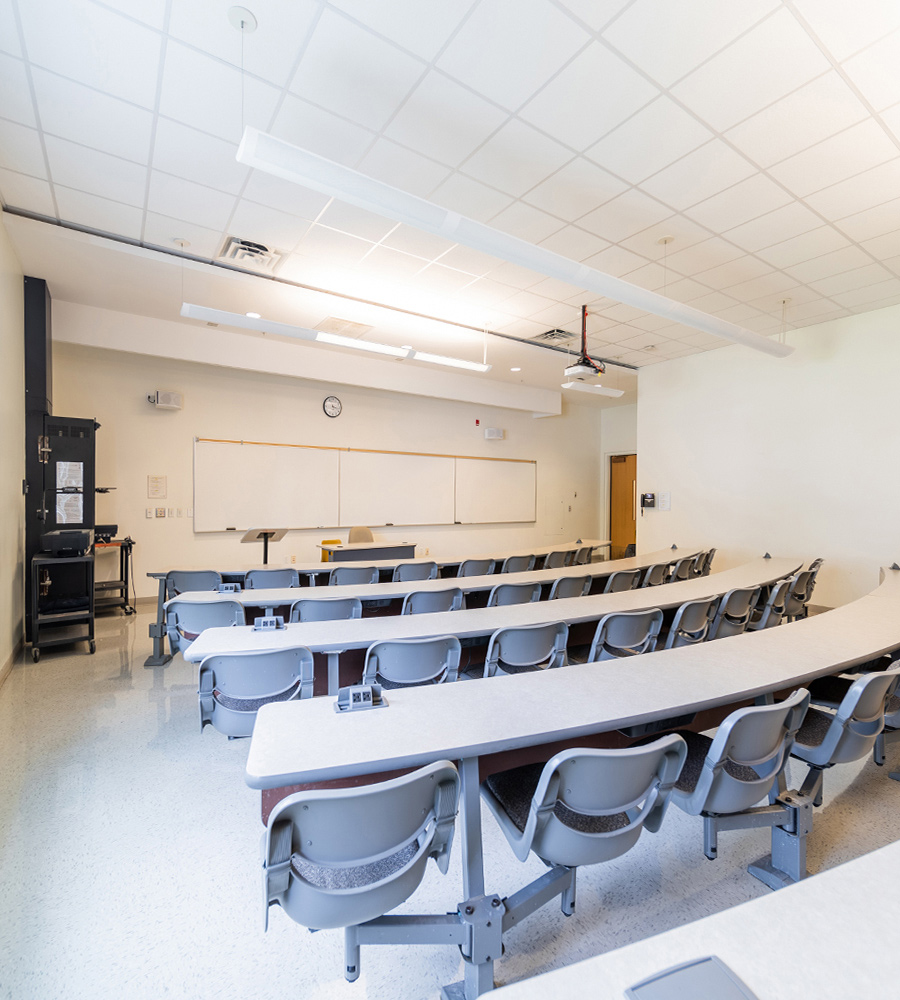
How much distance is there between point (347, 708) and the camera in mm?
1613

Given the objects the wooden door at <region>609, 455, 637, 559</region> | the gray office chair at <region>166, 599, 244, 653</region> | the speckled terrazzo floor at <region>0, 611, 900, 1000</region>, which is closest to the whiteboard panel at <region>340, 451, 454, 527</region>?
the wooden door at <region>609, 455, 637, 559</region>

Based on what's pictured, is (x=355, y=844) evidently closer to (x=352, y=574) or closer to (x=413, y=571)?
(x=352, y=574)

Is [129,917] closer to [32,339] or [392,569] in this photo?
[392,569]

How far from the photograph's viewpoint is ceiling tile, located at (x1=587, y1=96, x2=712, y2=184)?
270cm

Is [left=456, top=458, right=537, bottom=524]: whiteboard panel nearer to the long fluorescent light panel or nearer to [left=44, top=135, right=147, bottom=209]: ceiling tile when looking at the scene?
the long fluorescent light panel

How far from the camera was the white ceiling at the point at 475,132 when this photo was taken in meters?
2.23

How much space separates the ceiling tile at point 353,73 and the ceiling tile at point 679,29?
0.95m

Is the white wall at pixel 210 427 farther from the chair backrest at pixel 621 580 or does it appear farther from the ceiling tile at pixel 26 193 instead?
the chair backrest at pixel 621 580

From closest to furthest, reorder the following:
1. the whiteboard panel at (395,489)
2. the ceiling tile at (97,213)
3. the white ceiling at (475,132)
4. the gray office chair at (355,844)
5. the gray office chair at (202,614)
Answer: the gray office chair at (355,844)
the white ceiling at (475,132)
the gray office chair at (202,614)
the ceiling tile at (97,213)
the whiteboard panel at (395,489)

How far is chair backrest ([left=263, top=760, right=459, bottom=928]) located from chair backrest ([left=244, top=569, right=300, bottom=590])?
9.69ft

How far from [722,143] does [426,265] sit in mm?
2357

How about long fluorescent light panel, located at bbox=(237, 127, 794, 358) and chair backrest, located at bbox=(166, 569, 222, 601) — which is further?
chair backrest, located at bbox=(166, 569, 222, 601)

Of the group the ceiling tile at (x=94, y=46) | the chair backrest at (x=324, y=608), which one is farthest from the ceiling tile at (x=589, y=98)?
the chair backrest at (x=324, y=608)

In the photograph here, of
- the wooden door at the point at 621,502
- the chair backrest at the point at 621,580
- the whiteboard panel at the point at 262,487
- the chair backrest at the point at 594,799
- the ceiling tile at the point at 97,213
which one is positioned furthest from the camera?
the wooden door at the point at 621,502
